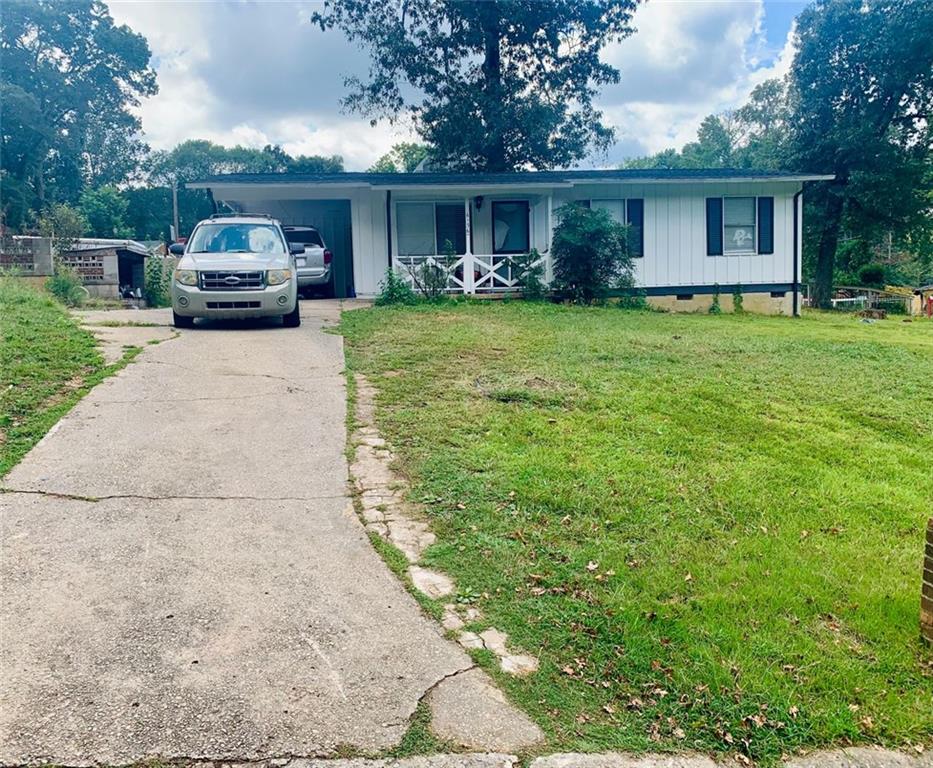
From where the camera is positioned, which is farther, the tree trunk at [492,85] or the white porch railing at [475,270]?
the tree trunk at [492,85]

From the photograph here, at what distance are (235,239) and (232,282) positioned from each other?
0.99m

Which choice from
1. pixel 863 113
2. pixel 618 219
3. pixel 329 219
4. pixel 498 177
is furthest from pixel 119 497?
pixel 863 113

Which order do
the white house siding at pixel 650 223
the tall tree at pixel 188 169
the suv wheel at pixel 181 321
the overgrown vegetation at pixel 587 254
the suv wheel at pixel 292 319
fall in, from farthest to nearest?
the tall tree at pixel 188 169, the white house siding at pixel 650 223, the overgrown vegetation at pixel 587 254, the suv wheel at pixel 292 319, the suv wheel at pixel 181 321

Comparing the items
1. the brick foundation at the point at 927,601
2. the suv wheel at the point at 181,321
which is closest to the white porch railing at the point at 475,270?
the suv wheel at the point at 181,321

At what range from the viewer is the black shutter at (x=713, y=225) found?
704 inches

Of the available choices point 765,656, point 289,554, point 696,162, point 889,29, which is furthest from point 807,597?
point 696,162

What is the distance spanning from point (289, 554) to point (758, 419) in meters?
4.20

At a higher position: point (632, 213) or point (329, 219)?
point (329, 219)

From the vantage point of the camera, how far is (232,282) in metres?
10.7

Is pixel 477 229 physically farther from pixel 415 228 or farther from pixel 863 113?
pixel 863 113

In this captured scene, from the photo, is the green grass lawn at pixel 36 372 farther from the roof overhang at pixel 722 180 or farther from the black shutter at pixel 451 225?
the roof overhang at pixel 722 180

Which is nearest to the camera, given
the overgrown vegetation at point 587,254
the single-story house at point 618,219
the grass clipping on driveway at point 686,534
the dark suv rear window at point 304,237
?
the grass clipping on driveway at point 686,534

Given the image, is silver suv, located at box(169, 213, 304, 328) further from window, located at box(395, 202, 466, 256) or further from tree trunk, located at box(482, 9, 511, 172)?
tree trunk, located at box(482, 9, 511, 172)

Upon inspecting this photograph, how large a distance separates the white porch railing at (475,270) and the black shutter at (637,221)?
2.38 meters
